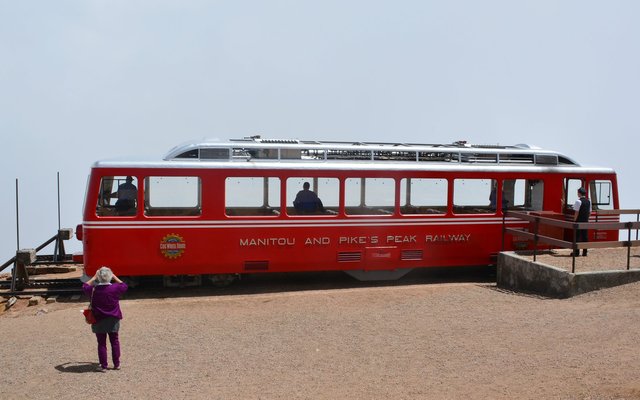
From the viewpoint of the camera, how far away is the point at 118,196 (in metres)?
13.2

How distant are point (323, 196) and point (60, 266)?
770cm

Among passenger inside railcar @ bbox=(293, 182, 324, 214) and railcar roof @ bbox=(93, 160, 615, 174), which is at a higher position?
railcar roof @ bbox=(93, 160, 615, 174)

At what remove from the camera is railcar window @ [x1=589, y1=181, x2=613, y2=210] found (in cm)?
1647

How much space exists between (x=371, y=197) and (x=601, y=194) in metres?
6.18

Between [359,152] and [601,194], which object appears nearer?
[359,152]

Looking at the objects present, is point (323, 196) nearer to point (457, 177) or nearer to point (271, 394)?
point (457, 177)

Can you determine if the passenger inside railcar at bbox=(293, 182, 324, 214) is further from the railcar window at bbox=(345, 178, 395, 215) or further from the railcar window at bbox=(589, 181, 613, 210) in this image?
the railcar window at bbox=(589, 181, 613, 210)

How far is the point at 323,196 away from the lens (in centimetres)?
1448

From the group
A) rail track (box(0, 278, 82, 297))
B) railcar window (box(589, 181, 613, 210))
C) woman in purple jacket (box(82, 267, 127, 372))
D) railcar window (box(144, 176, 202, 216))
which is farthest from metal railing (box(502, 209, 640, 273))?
rail track (box(0, 278, 82, 297))

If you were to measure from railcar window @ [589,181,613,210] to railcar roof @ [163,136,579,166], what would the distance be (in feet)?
2.57

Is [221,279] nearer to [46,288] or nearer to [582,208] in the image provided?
[46,288]

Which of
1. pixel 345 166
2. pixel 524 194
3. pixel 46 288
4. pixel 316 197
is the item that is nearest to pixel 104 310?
pixel 316 197

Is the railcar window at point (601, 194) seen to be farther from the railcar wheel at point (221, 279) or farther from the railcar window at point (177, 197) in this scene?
the railcar window at point (177, 197)

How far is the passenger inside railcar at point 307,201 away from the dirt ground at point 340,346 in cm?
183
